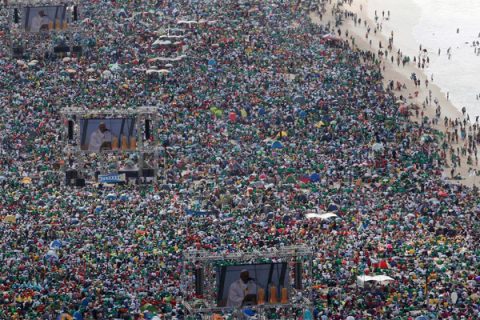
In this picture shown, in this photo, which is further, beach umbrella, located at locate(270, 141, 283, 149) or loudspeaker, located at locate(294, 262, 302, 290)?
beach umbrella, located at locate(270, 141, 283, 149)

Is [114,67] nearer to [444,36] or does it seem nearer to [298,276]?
[444,36]

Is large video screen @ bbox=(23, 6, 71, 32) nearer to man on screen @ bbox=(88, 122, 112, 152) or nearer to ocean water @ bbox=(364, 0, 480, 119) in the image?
ocean water @ bbox=(364, 0, 480, 119)

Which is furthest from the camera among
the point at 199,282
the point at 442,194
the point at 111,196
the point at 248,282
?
the point at 442,194

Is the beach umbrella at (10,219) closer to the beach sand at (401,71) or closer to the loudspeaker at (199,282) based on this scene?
the loudspeaker at (199,282)

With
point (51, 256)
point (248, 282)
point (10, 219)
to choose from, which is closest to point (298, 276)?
point (248, 282)

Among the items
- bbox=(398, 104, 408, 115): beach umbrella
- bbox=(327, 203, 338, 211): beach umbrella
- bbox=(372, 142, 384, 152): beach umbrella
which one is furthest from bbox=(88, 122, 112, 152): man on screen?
bbox=(398, 104, 408, 115): beach umbrella

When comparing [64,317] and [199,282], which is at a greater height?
[199,282]

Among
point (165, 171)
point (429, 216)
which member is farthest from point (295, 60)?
point (429, 216)
